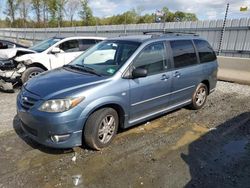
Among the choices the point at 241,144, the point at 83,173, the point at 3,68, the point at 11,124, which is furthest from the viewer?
the point at 3,68

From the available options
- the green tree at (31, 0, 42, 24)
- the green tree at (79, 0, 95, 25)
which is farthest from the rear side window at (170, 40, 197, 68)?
the green tree at (31, 0, 42, 24)

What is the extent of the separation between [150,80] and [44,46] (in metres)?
5.50

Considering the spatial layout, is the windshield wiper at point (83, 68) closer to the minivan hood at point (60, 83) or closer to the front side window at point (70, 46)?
the minivan hood at point (60, 83)

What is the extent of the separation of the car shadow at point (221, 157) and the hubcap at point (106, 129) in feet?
3.97

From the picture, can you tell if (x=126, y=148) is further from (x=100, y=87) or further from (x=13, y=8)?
(x=13, y=8)

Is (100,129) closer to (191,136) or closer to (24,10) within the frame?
(191,136)

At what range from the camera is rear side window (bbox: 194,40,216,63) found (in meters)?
5.93

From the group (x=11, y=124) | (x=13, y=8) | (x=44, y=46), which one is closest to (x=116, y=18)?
(x=13, y=8)

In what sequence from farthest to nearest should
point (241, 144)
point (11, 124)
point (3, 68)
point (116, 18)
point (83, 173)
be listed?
point (116, 18) < point (3, 68) < point (11, 124) < point (241, 144) < point (83, 173)

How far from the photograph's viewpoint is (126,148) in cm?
420

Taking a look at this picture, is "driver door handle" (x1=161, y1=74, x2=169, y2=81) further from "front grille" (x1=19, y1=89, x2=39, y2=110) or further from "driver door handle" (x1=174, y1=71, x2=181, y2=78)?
"front grille" (x1=19, y1=89, x2=39, y2=110)

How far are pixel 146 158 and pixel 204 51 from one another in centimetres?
335

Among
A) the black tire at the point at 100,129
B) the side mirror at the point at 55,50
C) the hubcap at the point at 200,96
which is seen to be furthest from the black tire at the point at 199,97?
the side mirror at the point at 55,50

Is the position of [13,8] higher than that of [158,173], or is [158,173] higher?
[13,8]
